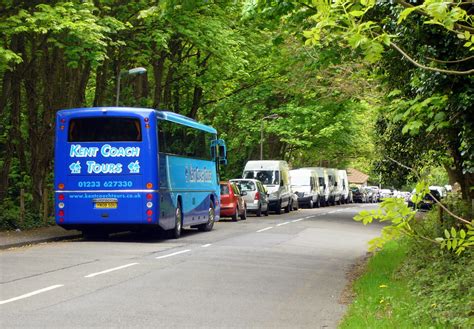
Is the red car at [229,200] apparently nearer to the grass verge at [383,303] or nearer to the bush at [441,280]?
the bush at [441,280]

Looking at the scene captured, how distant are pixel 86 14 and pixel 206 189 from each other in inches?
325

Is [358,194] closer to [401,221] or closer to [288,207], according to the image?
[288,207]

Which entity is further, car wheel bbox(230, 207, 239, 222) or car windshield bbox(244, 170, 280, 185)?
car windshield bbox(244, 170, 280, 185)

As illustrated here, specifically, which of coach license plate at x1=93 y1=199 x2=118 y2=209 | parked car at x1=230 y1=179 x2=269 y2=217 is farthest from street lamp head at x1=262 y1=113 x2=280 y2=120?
coach license plate at x1=93 y1=199 x2=118 y2=209

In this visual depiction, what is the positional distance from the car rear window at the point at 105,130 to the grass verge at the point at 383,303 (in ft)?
27.6

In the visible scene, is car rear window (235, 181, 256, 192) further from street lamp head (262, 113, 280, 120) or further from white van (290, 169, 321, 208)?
white van (290, 169, 321, 208)

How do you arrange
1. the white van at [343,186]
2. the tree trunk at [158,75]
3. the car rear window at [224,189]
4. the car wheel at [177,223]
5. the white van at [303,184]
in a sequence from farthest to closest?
the white van at [343,186], the white van at [303,184], the car rear window at [224,189], the tree trunk at [158,75], the car wheel at [177,223]

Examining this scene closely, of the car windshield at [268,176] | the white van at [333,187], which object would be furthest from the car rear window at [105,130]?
the white van at [333,187]

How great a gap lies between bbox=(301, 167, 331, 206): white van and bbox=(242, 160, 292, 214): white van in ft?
48.1

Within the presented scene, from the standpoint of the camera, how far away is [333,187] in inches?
2709

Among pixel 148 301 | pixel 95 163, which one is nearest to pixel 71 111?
pixel 95 163

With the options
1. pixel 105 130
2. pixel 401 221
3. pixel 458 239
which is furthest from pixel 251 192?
pixel 401 221

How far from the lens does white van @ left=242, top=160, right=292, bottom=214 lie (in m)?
44.5

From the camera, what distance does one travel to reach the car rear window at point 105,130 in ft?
65.8
